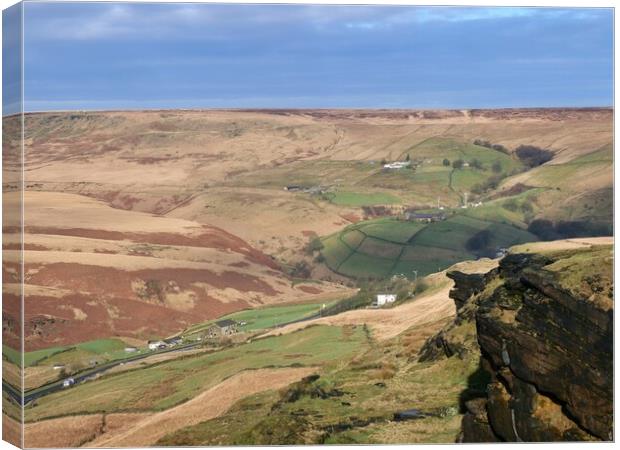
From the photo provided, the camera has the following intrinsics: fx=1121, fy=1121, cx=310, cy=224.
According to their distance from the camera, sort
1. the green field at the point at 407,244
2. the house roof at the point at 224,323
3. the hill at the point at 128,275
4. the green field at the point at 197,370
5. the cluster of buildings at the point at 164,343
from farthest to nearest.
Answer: the green field at the point at 407,244, the house roof at the point at 224,323, the cluster of buildings at the point at 164,343, the hill at the point at 128,275, the green field at the point at 197,370

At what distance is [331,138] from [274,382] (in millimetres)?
23238

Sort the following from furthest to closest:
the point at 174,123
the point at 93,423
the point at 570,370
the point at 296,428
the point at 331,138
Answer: the point at 331,138, the point at 174,123, the point at 93,423, the point at 296,428, the point at 570,370

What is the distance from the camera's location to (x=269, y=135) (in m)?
53.1

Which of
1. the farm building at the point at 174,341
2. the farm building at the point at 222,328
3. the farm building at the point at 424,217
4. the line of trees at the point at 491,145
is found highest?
the line of trees at the point at 491,145

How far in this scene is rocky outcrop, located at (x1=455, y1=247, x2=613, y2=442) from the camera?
20.7 meters

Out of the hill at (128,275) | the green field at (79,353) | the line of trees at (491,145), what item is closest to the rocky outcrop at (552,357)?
the green field at (79,353)

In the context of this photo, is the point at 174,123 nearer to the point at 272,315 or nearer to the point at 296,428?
the point at 272,315

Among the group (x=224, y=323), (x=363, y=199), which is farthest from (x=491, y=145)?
(x=224, y=323)

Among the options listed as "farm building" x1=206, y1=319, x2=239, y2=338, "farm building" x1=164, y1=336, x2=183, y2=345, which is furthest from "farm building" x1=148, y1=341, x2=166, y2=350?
"farm building" x1=206, y1=319, x2=239, y2=338

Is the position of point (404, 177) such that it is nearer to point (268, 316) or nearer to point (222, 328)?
point (268, 316)

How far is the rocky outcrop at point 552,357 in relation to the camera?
67.9 feet

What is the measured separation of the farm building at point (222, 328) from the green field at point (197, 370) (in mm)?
2445

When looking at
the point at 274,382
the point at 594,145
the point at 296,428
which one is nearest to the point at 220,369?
the point at 274,382

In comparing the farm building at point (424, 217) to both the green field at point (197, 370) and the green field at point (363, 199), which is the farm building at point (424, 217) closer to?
the green field at point (363, 199)
